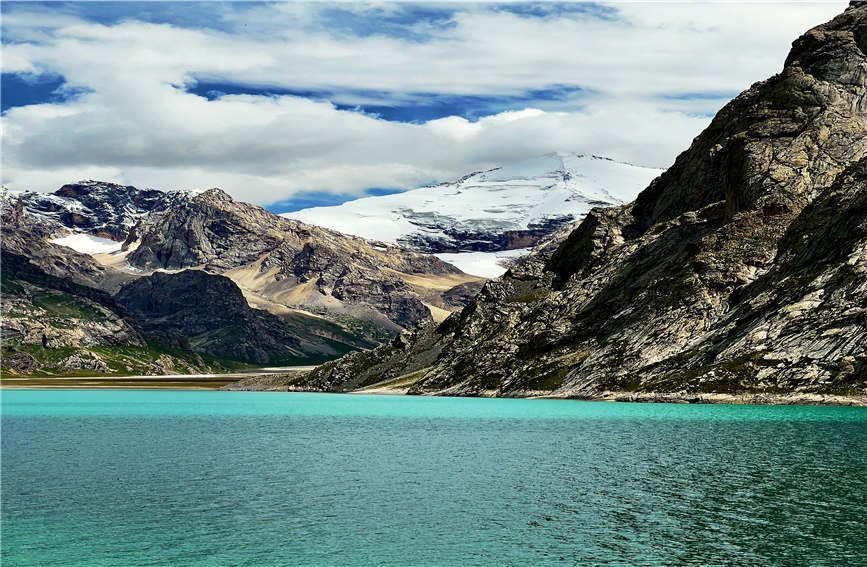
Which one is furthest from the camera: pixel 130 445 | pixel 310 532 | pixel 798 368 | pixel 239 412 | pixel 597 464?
pixel 239 412

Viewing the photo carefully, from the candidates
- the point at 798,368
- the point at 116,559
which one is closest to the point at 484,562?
the point at 116,559

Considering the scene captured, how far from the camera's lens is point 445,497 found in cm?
6675

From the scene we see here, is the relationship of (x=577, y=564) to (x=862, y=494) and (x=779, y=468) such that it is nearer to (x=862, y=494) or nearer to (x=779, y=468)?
(x=862, y=494)

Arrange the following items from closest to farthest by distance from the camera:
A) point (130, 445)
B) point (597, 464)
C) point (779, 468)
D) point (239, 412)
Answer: point (779, 468), point (597, 464), point (130, 445), point (239, 412)

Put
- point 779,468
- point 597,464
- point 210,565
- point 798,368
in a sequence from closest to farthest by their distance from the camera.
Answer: point 210,565 < point 779,468 < point 597,464 < point 798,368

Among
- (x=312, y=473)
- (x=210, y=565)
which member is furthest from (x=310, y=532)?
(x=312, y=473)

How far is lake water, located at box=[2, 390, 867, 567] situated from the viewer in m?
49.9

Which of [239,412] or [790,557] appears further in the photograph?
[239,412]

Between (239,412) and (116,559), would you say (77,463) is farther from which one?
(239,412)

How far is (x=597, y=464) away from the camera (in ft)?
273

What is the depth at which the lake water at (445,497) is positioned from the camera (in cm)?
4991

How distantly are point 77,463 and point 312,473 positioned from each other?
81.4 feet

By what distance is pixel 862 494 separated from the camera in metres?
63.5

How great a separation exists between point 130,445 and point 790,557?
79.4 m
